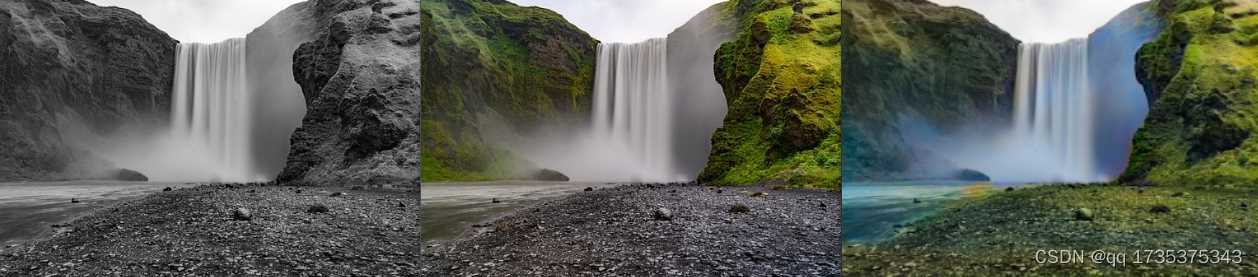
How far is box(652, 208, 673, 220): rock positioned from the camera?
500 centimetres

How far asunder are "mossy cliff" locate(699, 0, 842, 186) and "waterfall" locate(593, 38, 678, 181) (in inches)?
69.2

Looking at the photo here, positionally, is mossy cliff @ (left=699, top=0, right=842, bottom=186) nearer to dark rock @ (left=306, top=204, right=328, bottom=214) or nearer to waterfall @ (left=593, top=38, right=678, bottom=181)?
waterfall @ (left=593, top=38, right=678, bottom=181)

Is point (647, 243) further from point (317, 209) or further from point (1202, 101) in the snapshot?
point (1202, 101)

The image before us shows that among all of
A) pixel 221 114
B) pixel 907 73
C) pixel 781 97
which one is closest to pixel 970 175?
pixel 907 73

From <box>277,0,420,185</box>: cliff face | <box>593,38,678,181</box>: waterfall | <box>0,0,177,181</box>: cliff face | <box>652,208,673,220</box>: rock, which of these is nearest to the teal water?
<box>652,208,673,220</box>: rock

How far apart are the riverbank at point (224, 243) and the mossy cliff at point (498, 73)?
4.47m

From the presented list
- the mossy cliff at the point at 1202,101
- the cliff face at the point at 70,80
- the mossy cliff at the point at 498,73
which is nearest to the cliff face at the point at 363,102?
the mossy cliff at the point at 498,73

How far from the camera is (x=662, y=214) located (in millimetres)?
5062

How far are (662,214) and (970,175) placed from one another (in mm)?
2735

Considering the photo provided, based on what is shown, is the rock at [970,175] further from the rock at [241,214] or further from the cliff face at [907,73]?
the rock at [241,214]

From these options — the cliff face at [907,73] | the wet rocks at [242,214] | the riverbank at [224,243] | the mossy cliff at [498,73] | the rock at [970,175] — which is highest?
the mossy cliff at [498,73]

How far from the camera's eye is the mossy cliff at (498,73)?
14.0m

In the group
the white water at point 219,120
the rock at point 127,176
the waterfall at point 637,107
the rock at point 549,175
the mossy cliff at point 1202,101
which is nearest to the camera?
the mossy cliff at point 1202,101

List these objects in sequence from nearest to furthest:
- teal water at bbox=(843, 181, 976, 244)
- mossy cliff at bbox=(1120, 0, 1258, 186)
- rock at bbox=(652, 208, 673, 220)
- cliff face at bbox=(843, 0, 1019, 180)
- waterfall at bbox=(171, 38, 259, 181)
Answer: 1. teal water at bbox=(843, 181, 976, 244)
2. cliff face at bbox=(843, 0, 1019, 180)
3. rock at bbox=(652, 208, 673, 220)
4. mossy cliff at bbox=(1120, 0, 1258, 186)
5. waterfall at bbox=(171, 38, 259, 181)
